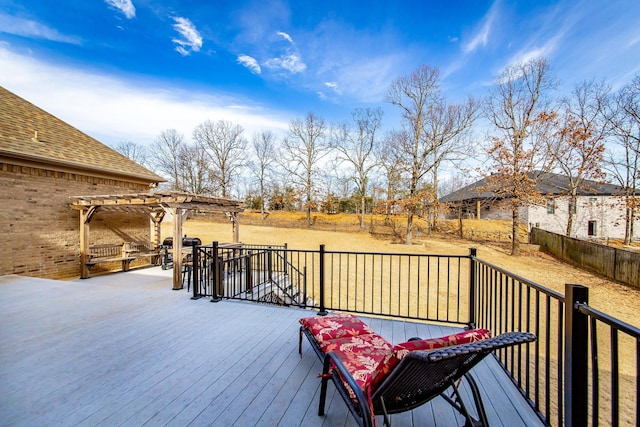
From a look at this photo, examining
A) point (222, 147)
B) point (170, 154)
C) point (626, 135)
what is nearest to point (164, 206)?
point (626, 135)

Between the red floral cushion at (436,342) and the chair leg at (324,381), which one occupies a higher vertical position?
the red floral cushion at (436,342)

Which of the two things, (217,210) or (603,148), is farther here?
(603,148)

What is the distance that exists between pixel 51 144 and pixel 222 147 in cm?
2136

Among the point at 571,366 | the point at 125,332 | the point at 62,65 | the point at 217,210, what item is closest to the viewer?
the point at 571,366

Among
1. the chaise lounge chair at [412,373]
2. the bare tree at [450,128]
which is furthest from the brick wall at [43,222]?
the bare tree at [450,128]

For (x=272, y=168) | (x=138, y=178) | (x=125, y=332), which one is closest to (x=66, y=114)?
(x=138, y=178)

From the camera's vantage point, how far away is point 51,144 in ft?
24.3

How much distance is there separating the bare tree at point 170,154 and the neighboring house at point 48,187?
2095 cm

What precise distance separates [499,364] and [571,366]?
153 cm

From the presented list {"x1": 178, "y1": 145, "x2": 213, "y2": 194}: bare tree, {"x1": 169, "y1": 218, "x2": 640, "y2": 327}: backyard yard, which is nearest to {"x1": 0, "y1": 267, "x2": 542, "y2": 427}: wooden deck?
{"x1": 169, "y1": 218, "x2": 640, "y2": 327}: backyard yard

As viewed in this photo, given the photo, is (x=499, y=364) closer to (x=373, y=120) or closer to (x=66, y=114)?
(x=66, y=114)

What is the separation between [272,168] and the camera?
29.3 metres

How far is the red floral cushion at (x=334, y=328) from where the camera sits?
2.45 metres

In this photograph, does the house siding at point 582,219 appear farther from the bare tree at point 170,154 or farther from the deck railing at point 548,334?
the bare tree at point 170,154
